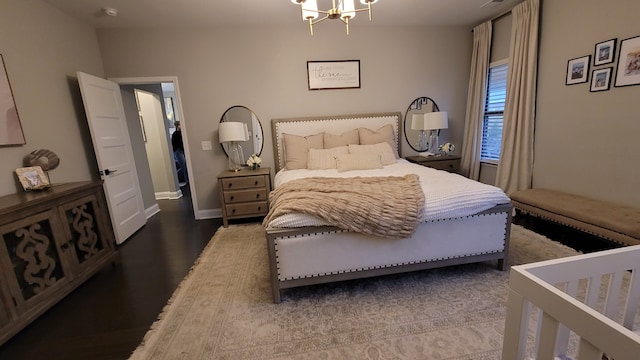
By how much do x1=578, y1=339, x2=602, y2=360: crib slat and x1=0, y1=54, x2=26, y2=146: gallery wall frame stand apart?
359 cm

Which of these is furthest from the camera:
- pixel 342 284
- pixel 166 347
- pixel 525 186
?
pixel 525 186

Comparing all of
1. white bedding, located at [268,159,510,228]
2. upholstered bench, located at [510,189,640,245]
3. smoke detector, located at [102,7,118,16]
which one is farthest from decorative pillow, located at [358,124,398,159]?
smoke detector, located at [102,7,118,16]

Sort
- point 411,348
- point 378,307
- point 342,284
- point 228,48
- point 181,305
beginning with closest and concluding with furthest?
point 411,348 < point 378,307 < point 181,305 < point 342,284 < point 228,48

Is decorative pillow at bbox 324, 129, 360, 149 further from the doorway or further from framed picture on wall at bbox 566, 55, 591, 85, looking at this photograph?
framed picture on wall at bbox 566, 55, 591, 85

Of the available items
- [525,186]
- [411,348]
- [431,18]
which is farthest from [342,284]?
[431,18]

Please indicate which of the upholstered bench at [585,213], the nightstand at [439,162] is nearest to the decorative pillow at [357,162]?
the nightstand at [439,162]

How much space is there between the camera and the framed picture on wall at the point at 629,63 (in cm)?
227

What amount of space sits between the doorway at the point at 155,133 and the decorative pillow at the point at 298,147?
1428 mm

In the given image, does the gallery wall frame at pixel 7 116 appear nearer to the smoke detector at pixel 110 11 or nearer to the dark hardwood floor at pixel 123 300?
the smoke detector at pixel 110 11

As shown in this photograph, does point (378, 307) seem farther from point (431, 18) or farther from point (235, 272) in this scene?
point (431, 18)

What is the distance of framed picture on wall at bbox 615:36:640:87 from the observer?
227 centimetres

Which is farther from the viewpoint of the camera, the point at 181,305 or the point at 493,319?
the point at 181,305

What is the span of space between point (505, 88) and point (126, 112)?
536cm

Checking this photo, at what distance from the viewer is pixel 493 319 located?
65.1 inches
